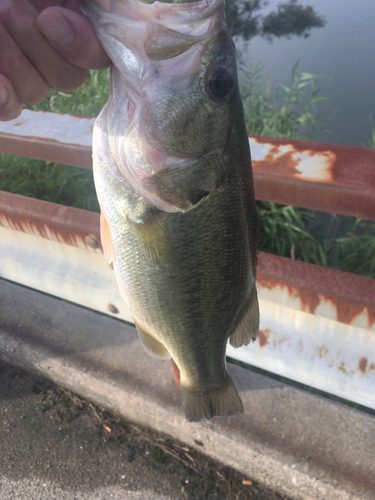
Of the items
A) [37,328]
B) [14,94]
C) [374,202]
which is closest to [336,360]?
[374,202]

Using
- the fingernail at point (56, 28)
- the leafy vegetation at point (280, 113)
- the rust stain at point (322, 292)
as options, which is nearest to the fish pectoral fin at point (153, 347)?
the rust stain at point (322, 292)

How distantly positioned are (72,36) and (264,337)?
1.62 m

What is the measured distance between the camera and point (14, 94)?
1.12 metres

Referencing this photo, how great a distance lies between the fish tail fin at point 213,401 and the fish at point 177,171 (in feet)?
0.99

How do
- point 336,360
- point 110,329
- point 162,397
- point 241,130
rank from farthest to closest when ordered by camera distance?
point 110,329 → point 162,397 → point 336,360 → point 241,130

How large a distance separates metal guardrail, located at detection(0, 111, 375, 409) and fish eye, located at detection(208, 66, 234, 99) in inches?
20.7

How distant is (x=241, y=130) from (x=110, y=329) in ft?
6.20

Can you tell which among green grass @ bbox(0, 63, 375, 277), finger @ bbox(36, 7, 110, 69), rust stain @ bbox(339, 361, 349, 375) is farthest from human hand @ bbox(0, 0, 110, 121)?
green grass @ bbox(0, 63, 375, 277)

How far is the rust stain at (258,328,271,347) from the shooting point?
210 cm

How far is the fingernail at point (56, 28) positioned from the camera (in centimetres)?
98

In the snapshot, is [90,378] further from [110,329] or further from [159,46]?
[159,46]

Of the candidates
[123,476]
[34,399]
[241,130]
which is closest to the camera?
[241,130]

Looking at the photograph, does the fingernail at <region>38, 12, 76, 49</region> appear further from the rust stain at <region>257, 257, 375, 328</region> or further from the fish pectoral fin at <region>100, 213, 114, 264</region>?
the rust stain at <region>257, 257, 375, 328</region>

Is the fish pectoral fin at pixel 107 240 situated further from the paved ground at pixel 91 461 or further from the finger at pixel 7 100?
the paved ground at pixel 91 461
